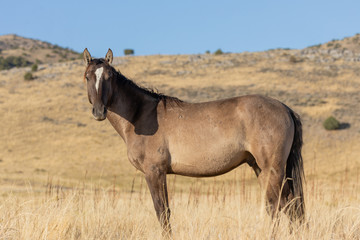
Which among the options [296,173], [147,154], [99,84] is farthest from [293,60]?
[99,84]

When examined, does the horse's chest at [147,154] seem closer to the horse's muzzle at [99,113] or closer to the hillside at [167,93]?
the horse's muzzle at [99,113]

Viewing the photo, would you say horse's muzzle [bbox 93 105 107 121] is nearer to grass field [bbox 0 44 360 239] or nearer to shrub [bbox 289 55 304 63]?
grass field [bbox 0 44 360 239]

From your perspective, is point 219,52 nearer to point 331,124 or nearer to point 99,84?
point 331,124

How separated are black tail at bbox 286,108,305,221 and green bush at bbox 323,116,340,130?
115ft

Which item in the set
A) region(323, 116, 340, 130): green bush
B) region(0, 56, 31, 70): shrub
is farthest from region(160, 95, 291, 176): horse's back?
region(0, 56, 31, 70): shrub

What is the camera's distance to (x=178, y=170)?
650 cm

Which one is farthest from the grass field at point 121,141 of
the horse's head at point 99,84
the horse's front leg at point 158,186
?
the horse's head at point 99,84

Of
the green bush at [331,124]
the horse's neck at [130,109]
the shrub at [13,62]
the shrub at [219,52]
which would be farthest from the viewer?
the shrub at [13,62]

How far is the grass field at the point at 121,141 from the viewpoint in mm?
6641

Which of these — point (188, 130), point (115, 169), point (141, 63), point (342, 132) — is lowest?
point (115, 169)

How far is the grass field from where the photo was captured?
664cm

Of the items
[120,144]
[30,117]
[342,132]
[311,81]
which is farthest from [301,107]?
[30,117]

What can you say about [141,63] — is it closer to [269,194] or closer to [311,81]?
[311,81]

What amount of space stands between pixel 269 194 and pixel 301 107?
136 ft
